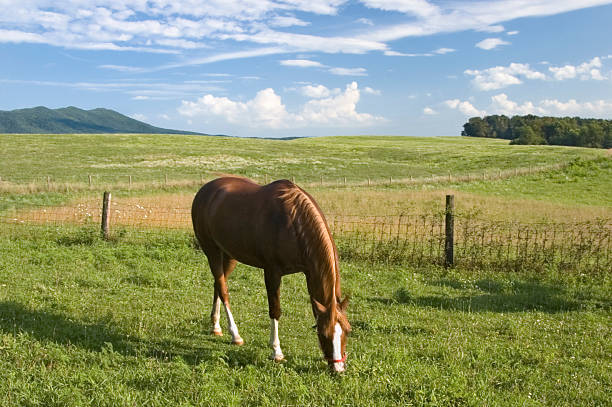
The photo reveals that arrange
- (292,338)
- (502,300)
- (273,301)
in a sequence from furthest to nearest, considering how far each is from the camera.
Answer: (502,300) → (292,338) → (273,301)

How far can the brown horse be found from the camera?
18.0 ft

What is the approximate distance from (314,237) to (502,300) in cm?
495

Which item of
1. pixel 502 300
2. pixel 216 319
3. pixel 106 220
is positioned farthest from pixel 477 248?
pixel 106 220

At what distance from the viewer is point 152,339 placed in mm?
6754

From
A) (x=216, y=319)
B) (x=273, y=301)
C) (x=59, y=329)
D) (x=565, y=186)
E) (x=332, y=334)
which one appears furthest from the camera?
(x=565, y=186)

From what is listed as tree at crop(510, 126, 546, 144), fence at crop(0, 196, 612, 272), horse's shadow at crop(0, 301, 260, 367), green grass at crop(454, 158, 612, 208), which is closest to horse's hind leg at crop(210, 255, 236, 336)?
horse's shadow at crop(0, 301, 260, 367)

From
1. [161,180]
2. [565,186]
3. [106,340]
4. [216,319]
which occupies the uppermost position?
[565,186]

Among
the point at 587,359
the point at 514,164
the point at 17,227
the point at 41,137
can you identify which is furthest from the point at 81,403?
the point at 41,137

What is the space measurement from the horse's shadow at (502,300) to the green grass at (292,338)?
0.03 metres

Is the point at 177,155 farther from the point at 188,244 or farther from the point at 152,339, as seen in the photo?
the point at 152,339

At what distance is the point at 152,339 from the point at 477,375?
412cm

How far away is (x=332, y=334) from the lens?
5.36 metres

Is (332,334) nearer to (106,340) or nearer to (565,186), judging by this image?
(106,340)

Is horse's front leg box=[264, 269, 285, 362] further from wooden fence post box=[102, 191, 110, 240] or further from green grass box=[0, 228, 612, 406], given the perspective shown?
wooden fence post box=[102, 191, 110, 240]
